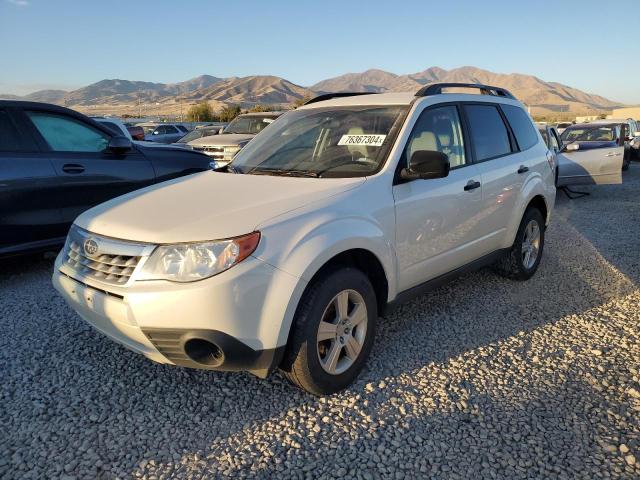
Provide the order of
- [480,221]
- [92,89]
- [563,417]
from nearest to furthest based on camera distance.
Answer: [563,417]
[480,221]
[92,89]

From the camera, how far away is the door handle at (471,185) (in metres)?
3.71

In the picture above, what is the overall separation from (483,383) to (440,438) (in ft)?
2.11

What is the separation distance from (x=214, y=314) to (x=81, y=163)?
3531 millimetres

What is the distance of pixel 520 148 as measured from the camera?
182 inches

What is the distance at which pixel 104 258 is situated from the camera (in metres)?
2.65

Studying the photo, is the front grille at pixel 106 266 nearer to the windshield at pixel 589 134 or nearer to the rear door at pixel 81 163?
the rear door at pixel 81 163

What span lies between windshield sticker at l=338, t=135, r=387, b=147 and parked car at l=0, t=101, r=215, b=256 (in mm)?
2907

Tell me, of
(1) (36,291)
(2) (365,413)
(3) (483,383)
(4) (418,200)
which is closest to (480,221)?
(4) (418,200)

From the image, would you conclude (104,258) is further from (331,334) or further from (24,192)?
(24,192)

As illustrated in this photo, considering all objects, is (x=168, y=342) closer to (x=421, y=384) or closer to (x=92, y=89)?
(x=421, y=384)

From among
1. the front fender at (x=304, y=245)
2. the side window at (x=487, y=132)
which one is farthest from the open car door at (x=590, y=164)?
the front fender at (x=304, y=245)

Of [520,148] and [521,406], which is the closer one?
[521,406]

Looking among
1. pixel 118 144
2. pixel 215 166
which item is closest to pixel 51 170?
pixel 118 144

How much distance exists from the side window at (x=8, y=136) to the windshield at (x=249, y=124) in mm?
7018
